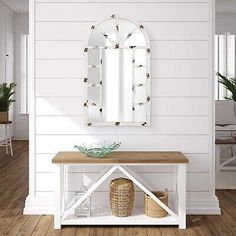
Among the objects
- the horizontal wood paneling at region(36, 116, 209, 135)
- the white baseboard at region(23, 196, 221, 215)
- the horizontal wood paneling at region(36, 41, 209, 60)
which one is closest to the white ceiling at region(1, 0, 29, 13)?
the horizontal wood paneling at region(36, 41, 209, 60)

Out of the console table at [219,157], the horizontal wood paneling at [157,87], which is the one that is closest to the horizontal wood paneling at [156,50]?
the horizontal wood paneling at [157,87]

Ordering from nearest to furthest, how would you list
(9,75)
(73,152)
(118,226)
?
(118,226) < (73,152) < (9,75)

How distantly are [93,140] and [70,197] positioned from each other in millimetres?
555

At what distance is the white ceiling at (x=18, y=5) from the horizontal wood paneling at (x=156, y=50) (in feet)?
18.1

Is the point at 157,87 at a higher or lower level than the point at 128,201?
higher

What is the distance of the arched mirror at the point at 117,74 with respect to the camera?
164 inches

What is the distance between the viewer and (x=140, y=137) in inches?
166

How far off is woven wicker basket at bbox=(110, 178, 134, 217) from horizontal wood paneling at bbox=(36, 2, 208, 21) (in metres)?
1.49

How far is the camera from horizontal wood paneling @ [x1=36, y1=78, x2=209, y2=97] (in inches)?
165

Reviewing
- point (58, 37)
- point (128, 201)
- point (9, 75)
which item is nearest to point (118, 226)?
point (128, 201)

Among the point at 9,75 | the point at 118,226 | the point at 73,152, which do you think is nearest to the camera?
the point at 118,226

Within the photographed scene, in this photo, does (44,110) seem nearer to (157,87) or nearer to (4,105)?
(157,87)

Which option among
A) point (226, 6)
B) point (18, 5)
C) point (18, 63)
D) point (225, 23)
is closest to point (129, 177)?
point (226, 6)

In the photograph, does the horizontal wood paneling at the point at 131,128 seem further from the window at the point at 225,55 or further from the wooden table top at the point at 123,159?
the window at the point at 225,55
